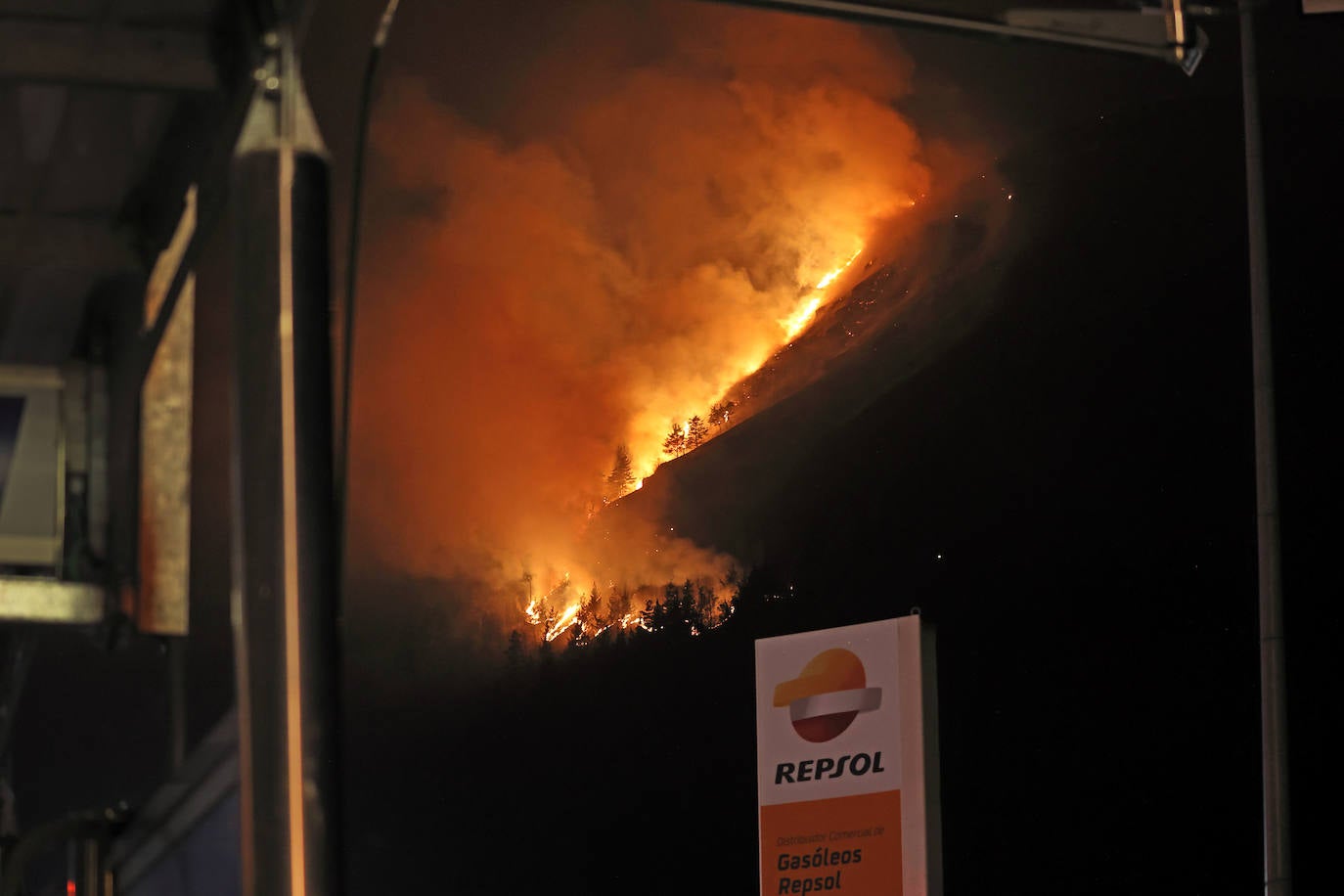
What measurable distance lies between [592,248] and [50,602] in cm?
170

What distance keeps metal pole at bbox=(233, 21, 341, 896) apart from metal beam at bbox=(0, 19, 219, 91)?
2.78 feet

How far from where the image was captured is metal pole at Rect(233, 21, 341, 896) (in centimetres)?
75

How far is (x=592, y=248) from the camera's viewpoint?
3664 mm

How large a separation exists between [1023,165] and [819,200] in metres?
0.49

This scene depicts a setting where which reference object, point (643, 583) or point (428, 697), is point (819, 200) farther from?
point (428, 697)

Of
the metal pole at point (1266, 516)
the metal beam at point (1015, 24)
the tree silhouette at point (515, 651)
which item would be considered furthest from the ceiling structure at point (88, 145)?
the metal pole at point (1266, 516)

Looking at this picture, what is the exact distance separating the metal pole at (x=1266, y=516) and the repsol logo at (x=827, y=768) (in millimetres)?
851

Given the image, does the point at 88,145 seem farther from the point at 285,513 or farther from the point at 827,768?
the point at 827,768

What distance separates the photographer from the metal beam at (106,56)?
65.1 inches

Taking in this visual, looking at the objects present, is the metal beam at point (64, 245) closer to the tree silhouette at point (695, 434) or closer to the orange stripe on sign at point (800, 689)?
the tree silhouette at point (695, 434)

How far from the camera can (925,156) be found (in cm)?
364

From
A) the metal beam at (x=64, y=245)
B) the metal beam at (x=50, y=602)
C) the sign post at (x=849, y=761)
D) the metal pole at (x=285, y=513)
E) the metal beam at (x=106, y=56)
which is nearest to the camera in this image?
the metal pole at (x=285, y=513)

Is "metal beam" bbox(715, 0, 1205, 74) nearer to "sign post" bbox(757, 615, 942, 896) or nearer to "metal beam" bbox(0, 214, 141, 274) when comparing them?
"metal beam" bbox(0, 214, 141, 274)

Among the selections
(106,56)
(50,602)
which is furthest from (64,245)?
(50,602)
